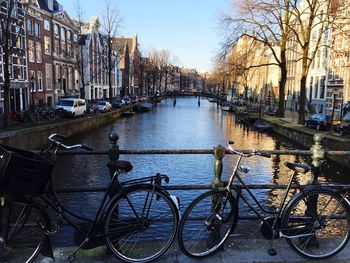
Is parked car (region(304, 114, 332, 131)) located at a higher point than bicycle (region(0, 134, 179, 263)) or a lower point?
lower

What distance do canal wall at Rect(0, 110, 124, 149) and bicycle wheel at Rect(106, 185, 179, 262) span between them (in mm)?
13193

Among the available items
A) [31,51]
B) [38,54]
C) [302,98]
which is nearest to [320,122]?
[302,98]

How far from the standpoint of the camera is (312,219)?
154 inches

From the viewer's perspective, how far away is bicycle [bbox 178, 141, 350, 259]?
12.1 feet

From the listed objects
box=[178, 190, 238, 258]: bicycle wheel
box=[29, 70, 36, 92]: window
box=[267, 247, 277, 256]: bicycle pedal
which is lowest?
box=[267, 247, 277, 256]: bicycle pedal

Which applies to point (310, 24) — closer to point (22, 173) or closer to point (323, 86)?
point (323, 86)

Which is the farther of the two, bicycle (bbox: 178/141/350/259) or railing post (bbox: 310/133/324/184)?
railing post (bbox: 310/133/324/184)

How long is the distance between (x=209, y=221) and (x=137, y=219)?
Result: 28.8 inches

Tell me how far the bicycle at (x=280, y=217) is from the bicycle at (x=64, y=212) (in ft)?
1.21

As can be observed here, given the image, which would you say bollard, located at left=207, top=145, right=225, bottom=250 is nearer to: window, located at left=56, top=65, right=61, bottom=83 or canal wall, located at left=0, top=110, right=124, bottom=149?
canal wall, located at left=0, top=110, right=124, bottom=149

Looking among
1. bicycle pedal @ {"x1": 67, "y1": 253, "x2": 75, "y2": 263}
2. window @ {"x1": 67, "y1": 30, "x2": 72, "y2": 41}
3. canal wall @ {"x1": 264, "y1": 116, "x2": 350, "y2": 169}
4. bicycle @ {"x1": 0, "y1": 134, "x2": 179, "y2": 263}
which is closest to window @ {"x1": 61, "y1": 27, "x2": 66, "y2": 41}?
window @ {"x1": 67, "y1": 30, "x2": 72, "y2": 41}

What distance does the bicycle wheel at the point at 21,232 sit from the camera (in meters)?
3.24

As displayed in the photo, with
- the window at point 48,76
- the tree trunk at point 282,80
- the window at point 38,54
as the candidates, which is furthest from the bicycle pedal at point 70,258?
the window at point 48,76

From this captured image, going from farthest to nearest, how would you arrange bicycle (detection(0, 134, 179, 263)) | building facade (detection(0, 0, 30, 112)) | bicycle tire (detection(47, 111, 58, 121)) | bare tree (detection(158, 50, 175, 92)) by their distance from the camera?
bare tree (detection(158, 50, 175, 92)) < building facade (detection(0, 0, 30, 112)) < bicycle tire (detection(47, 111, 58, 121)) < bicycle (detection(0, 134, 179, 263))
